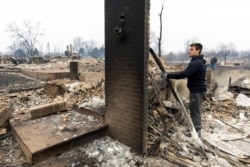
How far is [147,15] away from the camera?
276 cm

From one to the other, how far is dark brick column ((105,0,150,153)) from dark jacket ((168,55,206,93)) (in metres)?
0.78

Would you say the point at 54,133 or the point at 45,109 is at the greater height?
the point at 45,109

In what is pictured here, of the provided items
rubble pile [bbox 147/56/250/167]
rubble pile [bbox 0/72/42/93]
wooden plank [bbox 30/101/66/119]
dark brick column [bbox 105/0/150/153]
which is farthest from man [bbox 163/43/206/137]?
rubble pile [bbox 0/72/42/93]

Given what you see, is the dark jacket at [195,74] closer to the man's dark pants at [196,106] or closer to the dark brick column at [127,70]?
the man's dark pants at [196,106]

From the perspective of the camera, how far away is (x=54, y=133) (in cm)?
326

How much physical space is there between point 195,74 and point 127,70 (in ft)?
4.43

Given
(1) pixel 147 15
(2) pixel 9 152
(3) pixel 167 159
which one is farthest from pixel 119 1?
(2) pixel 9 152

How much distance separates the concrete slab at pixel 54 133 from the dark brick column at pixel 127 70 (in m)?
0.43

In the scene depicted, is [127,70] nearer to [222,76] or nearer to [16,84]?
[16,84]

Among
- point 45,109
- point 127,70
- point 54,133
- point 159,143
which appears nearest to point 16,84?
point 45,109

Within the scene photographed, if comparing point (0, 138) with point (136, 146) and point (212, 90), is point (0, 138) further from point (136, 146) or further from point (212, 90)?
point (212, 90)

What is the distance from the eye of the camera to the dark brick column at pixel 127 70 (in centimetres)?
283

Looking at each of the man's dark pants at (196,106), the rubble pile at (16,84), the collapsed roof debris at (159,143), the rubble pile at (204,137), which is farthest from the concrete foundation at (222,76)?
the rubble pile at (16,84)

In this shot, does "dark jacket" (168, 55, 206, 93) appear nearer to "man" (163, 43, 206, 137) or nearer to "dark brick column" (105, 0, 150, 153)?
"man" (163, 43, 206, 137)
